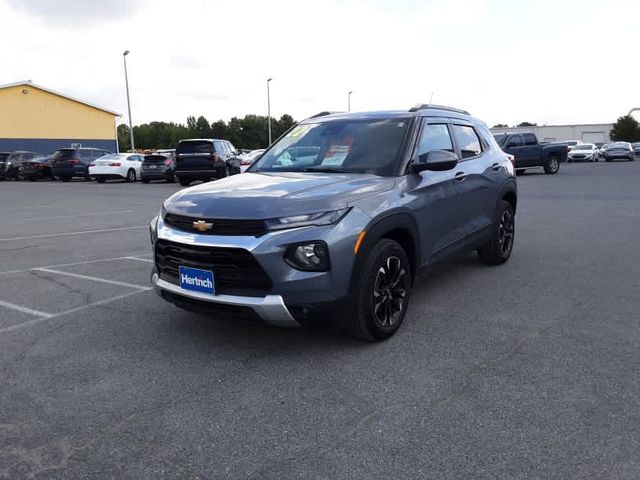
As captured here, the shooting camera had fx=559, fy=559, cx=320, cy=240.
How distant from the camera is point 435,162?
174 inches

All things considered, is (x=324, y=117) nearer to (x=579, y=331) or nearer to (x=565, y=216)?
(x=579, y=331)

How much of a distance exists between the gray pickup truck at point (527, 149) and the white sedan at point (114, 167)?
54.9ft

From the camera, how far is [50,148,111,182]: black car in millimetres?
26812

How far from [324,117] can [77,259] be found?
3989 millimetres

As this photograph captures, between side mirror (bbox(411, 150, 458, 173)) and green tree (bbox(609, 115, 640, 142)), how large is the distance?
90.9m

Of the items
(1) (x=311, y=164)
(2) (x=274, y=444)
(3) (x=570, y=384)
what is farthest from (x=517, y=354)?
(1) (x=311, y=164)

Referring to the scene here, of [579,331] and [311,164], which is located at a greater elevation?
[311,164]

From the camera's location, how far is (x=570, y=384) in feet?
11.2

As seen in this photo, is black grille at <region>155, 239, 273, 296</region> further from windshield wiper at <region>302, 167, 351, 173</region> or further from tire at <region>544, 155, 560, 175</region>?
tire at <region>544, 155, 560, 175</region>

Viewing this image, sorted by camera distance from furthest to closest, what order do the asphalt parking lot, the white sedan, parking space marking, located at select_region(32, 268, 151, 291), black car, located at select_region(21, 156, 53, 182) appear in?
black car, located at select_region(21, 156, 53, 182) → the white sedan → parking space marking, located at select_region(32, 268, 151, 291) → the asphalt parking lot

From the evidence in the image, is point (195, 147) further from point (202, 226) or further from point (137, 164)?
point (202, 226)

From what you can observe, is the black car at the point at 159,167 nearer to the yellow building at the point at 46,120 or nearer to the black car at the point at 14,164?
the black car at the point at 14,164

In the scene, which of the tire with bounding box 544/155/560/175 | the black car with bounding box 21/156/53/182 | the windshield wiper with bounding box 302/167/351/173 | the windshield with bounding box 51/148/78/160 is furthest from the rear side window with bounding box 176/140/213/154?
the windshield wiper with bounding box 302/167/351/173

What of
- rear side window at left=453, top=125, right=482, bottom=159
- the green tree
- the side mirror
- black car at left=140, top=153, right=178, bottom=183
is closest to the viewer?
the side mirror
